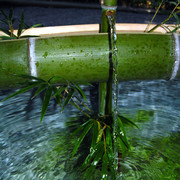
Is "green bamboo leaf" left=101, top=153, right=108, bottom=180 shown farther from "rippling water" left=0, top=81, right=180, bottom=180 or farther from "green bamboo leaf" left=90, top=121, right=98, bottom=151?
"rippling water" left=0, top=81, right=180, bottom=180

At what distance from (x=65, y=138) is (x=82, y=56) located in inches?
37.7

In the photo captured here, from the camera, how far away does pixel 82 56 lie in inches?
65.7

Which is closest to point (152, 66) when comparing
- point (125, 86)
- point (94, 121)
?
point (94, 121)

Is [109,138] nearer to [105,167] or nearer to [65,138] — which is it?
[105,167]

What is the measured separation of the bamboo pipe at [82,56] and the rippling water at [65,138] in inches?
27.0

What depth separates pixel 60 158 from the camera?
2029 mm

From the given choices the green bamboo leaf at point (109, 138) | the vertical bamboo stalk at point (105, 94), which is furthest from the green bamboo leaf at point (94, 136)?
the vertical bamboo stalk at point (105, 94)

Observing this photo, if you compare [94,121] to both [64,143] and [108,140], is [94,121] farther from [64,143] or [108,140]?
[64,143]

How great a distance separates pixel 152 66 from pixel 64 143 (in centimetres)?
106

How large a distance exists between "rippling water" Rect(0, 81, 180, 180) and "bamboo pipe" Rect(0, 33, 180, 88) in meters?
0.69

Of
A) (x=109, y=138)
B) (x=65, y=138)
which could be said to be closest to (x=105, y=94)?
(x=109, y=138)

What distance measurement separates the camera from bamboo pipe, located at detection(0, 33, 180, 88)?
1649mm

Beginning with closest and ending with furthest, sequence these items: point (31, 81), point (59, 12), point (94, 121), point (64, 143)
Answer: point (31, 81) → point (94, 121) → point (64, 143) → point (59, 12)

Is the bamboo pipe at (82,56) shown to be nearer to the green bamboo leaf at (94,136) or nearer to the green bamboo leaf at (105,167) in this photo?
the green bamboo leaf at (94,136)
